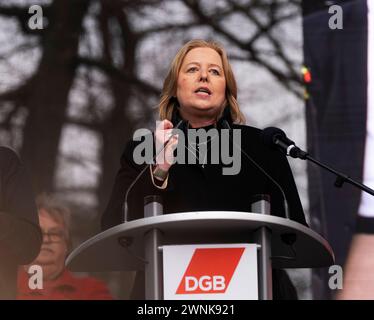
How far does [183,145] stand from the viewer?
3.43 metres

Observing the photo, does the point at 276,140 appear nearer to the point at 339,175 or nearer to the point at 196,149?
the point at 339,175

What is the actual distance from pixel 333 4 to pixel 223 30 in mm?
634

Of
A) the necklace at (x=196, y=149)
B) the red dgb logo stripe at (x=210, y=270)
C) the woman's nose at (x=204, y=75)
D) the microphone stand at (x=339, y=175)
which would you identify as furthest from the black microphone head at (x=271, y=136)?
the red dgb logo stripe at (x=210, y=270)

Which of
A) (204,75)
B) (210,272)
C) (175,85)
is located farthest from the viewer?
(175,85)

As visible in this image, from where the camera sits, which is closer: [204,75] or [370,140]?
[204,75]

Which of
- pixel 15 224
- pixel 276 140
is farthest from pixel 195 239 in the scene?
pixel 15 224

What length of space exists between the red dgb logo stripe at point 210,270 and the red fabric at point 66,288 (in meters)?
2.35

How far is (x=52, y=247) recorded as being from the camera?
5.24 meters

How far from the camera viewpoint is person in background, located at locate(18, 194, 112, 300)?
204 inches

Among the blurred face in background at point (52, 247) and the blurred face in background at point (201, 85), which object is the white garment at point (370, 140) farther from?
the blurred face in background at point (201, 85)

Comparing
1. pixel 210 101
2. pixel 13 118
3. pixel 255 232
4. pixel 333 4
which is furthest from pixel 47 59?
pixel 255 232

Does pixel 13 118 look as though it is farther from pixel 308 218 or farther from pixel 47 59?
pixel 308 218

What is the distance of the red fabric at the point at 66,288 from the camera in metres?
5.17

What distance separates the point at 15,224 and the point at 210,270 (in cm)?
171
